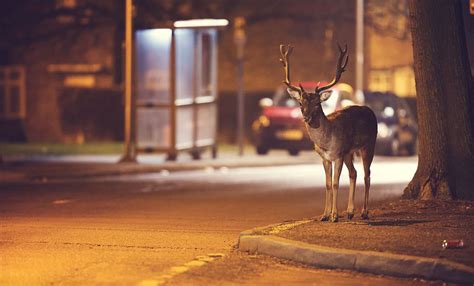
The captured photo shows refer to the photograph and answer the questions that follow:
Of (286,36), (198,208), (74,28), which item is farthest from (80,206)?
(286,36)

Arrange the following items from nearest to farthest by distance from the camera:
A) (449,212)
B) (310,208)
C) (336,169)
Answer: (336,169) < (449,212) < (310,208)

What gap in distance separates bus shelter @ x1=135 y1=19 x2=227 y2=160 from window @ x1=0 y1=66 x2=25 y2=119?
47.6 ft

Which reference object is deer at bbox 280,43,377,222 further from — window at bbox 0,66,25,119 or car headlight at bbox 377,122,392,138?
window at bbox 0,66,25,119

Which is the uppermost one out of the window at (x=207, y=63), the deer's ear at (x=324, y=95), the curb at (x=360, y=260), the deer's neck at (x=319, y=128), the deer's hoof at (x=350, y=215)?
the window at (x=207, y=63)

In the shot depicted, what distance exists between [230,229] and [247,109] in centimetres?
2712

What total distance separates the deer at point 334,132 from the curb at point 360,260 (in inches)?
66.8

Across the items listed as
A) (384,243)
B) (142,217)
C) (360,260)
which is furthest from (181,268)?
(142,217)

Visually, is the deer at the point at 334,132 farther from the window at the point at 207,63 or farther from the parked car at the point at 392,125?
the parked car at the point at 392,125

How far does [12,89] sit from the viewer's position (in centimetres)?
4400

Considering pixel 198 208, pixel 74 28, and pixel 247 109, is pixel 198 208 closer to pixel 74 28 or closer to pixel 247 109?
pixel 74 28

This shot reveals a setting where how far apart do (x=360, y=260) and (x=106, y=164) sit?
16749 mm

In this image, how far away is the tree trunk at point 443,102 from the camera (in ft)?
52.6

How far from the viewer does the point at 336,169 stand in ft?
45.9

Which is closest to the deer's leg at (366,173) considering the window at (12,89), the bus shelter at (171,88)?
the bus shelter at (171,88)
